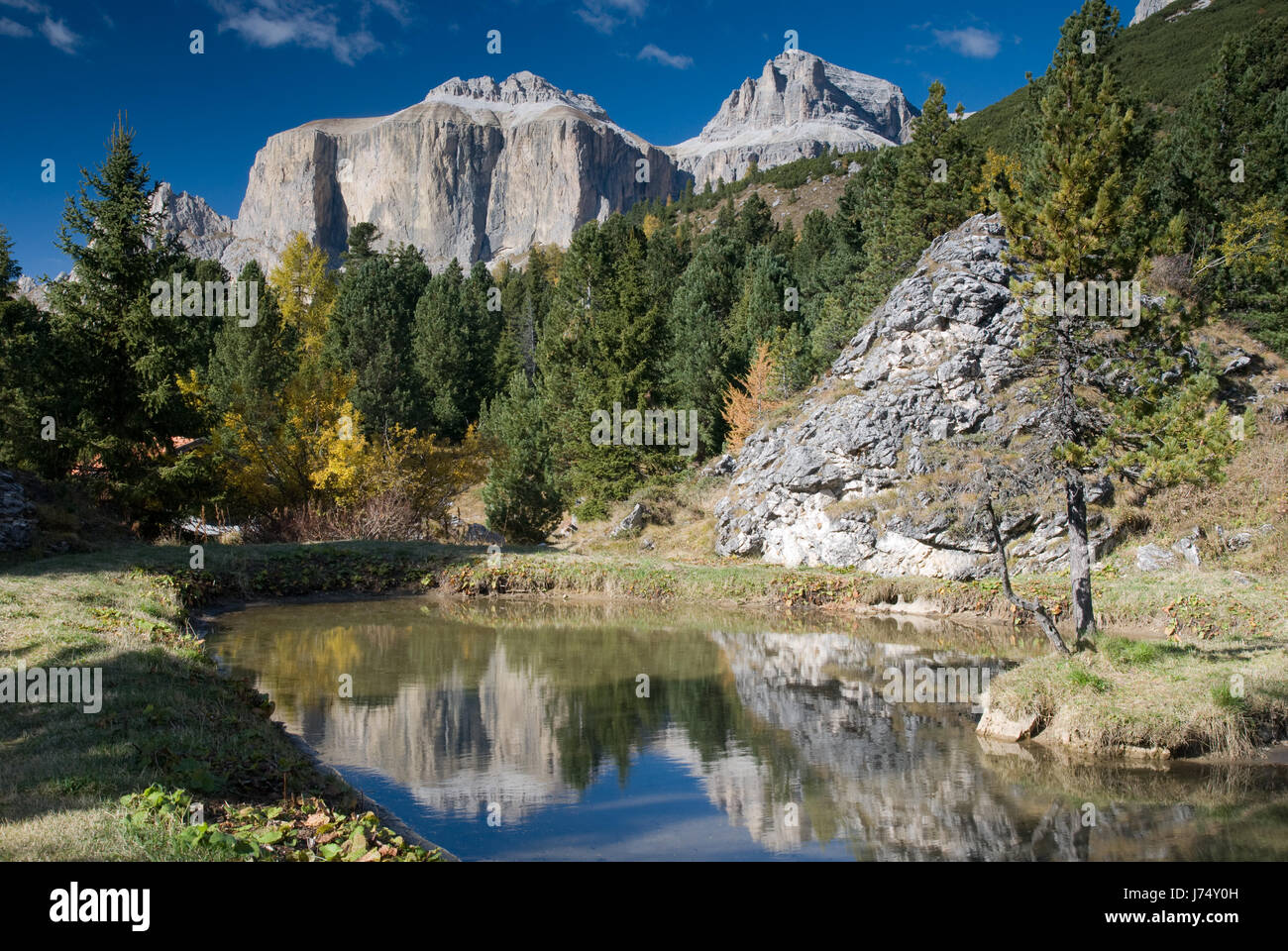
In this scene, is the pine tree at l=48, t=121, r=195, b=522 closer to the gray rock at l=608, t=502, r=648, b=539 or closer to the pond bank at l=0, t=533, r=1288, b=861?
the pond bank at l=0, t=533, r=1288, b=861

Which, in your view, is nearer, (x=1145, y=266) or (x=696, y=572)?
(x=1145, y=266)

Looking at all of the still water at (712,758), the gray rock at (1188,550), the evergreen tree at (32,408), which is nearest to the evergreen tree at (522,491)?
the still water at (712,758)

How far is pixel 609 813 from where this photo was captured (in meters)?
9.76

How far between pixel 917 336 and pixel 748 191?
276 feet

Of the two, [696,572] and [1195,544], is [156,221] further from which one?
[1195,544]

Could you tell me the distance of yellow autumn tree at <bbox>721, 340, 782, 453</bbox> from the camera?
3731 cm

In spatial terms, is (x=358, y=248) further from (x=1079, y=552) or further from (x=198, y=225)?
(x=198, y=225)

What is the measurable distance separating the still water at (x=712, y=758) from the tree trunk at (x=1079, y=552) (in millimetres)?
2280

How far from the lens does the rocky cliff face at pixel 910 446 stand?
937 inches

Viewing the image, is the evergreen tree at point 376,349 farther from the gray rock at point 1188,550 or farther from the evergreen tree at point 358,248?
the gray rock at point 1188,550

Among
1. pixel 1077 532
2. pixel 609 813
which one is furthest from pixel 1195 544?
pixel 609 813

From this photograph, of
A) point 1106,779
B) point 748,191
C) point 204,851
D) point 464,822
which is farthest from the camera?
point 748,191

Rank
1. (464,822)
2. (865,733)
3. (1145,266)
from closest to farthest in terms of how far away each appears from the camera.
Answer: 1. (464,822)
2. (865,733)
3. (1145,266)

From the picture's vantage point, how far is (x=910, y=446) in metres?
26.6
